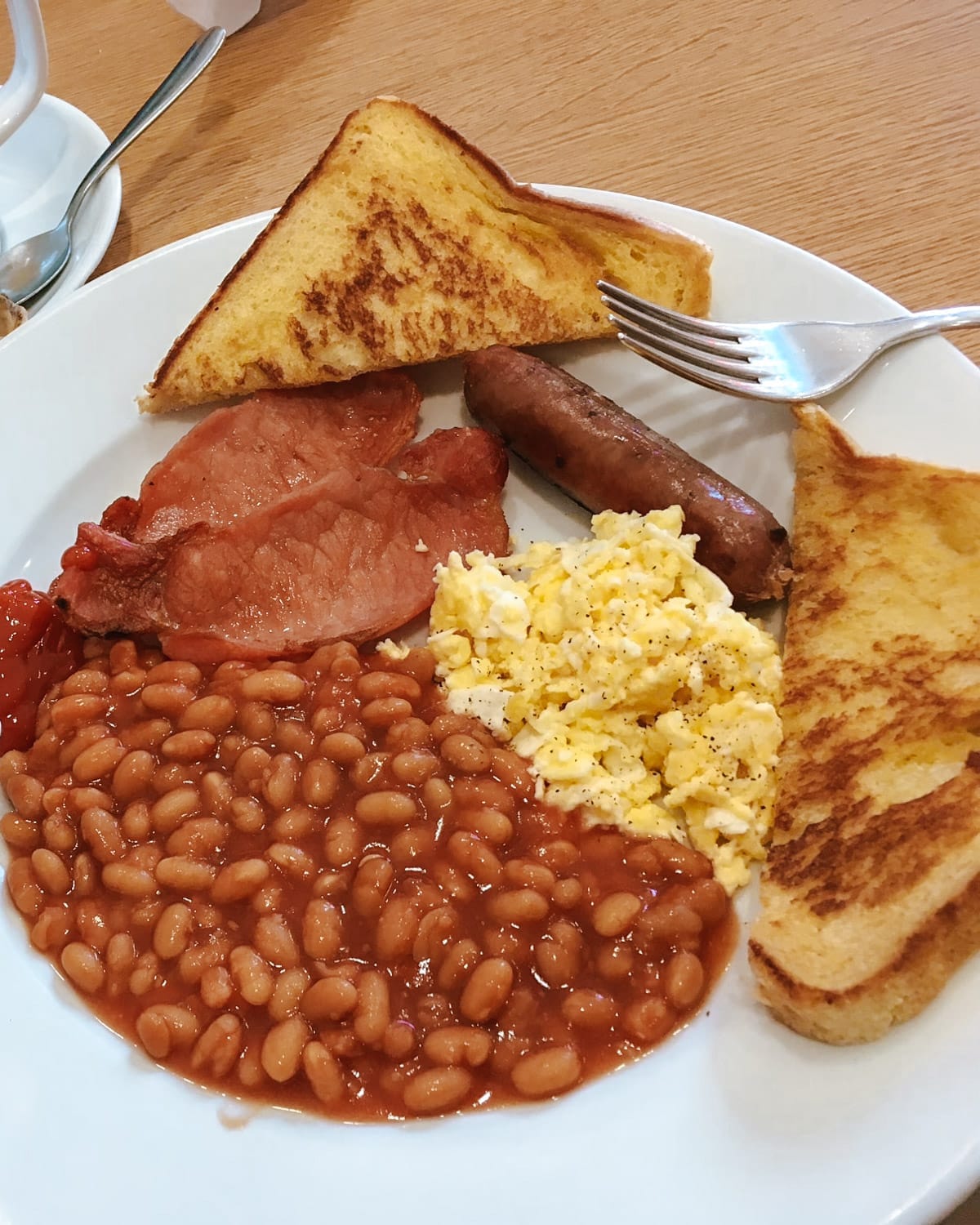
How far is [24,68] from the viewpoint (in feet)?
7.60

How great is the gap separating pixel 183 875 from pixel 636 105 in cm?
253

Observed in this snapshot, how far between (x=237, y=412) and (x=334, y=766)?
94cm

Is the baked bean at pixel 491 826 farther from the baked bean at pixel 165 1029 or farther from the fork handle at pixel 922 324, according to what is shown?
the fork handle at pixel 922 324

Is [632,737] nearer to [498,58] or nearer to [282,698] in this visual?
[282,698]

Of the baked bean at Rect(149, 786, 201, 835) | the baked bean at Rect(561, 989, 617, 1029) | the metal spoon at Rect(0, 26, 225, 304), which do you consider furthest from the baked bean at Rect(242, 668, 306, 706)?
the metal spoon at Rect(0, 26, 225, 304)

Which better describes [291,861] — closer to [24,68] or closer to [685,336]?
[685,336]

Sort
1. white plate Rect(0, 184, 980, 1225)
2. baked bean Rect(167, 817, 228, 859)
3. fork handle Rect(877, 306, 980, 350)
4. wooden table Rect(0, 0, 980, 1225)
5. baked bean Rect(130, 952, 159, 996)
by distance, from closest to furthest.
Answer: white plate Rect(0, 184, 980, 1225)
baked bean Rect(130, 952, 159, 996)
baked bean Rect(167, 817, 228, 859)
fork handle Rect(877, 306, 980, 350)
wooden table Rect(0, 0, 980, 1225)

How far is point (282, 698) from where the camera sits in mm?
1856

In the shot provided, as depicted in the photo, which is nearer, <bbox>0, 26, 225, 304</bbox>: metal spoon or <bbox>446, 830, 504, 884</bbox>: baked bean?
<bbox>446, 830, 504, 884</bbox>: baked bean

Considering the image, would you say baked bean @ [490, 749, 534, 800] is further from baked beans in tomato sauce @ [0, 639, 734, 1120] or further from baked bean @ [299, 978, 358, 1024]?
baked bean @ [299, 978, 358, 1024]

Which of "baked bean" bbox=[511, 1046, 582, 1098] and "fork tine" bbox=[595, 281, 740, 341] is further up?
"fork tine" bbox=[595, 281, 740, 341]

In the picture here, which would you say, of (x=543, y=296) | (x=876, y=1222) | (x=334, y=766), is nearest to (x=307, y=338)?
(x=543, y=296)

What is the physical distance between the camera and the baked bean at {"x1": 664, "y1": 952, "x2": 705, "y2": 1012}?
152 cm

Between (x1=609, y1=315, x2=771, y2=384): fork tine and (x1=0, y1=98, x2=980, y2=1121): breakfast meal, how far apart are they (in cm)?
14
